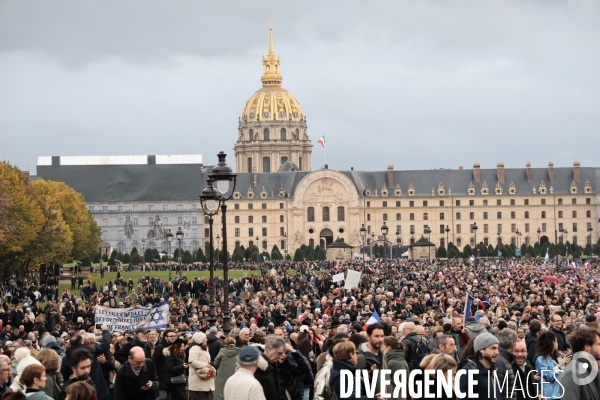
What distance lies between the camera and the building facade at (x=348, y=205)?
124438mm

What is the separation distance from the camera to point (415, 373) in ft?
38.3

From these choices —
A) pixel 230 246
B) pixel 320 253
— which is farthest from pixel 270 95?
pixel 320 253

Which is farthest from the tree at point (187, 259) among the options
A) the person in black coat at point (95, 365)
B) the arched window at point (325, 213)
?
the person in black coat at point (95, 365)

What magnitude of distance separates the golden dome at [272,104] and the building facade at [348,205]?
46291mm

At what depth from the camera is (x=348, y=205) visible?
126 metres

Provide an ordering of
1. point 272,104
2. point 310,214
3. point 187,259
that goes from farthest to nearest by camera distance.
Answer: point 272,104, point 310,214, point 187,259

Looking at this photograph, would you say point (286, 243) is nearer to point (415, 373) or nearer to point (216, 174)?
point (216, 174)

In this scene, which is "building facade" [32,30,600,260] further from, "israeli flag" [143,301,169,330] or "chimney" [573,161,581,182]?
"israeli flag" [143,301,169,330]

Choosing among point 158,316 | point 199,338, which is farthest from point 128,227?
point 199,338

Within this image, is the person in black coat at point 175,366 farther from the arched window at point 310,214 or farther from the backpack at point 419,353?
the arched window at point 310,214

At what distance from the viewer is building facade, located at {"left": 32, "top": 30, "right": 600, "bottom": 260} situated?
124 meters

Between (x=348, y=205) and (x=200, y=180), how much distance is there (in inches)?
579

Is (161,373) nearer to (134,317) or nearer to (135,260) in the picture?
(134,317)

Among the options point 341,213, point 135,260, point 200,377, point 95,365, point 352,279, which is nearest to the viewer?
point 95,365
